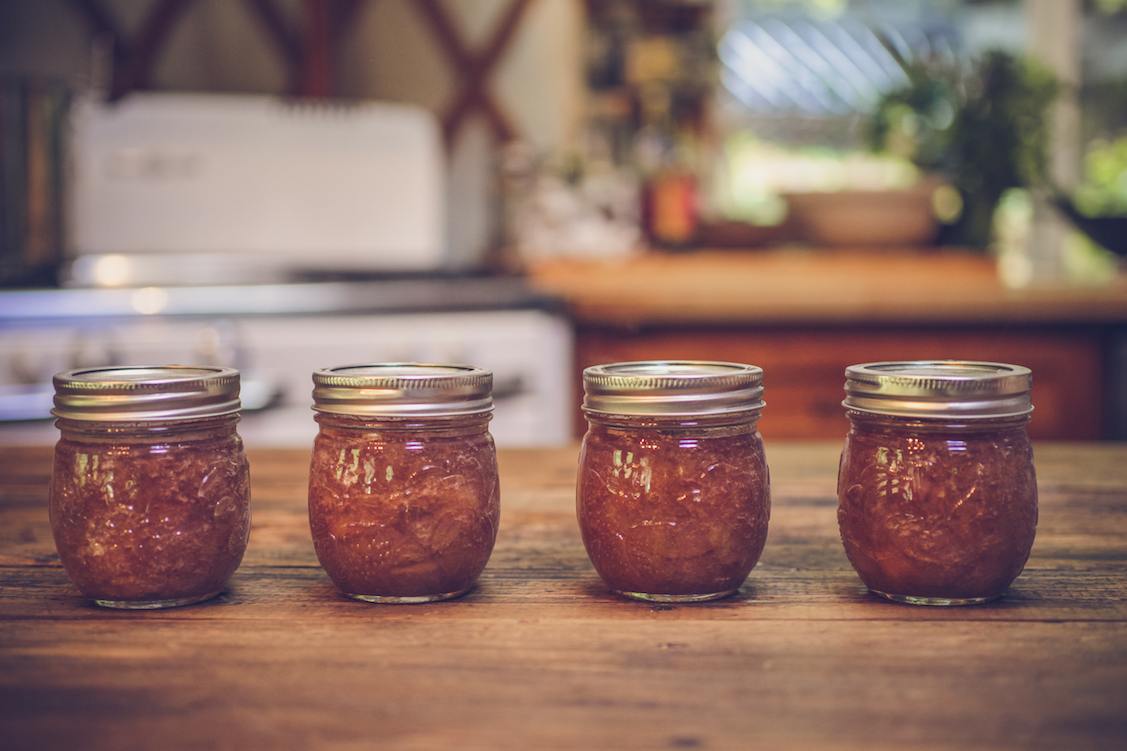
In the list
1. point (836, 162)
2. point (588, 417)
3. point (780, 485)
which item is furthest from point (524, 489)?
point (836, 162)

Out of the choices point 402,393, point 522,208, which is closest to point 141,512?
point 402,393

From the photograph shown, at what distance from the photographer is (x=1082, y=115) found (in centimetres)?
375

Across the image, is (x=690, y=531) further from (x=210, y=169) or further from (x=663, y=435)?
(x=210, y=169)

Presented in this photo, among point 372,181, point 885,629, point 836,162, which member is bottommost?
point 885,629

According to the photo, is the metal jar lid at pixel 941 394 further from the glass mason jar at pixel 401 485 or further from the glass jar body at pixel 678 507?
the glass mason jar at pixel 401 485

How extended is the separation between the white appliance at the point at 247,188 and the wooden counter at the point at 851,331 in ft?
2.31

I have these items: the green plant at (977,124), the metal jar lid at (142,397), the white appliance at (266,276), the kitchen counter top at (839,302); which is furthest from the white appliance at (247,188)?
the metal jar lid at (142,397)

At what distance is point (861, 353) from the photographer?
191 cm

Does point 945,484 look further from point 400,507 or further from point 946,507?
point 400,507

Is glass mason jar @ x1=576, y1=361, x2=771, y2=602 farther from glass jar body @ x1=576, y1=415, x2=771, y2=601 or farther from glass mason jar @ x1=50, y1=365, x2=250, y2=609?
glass mason jar @ x1=50, y1=365, x2=250, y2=609

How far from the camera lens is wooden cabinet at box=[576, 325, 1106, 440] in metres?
1.91

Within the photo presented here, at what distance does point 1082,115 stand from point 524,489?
346cm

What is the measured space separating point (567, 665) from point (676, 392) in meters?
0.13

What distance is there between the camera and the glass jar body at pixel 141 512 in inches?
20.2
